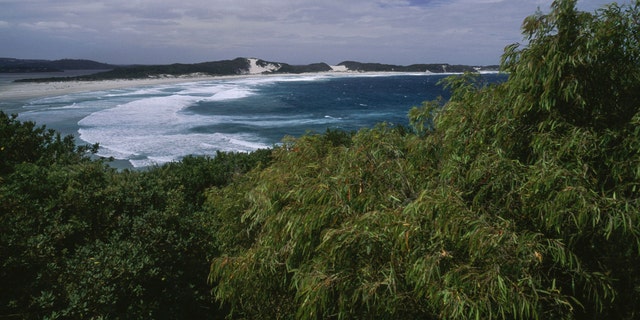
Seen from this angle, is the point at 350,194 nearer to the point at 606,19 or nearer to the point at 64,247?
the point at 606,19

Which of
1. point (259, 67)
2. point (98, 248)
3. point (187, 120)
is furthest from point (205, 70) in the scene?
point (98, 248)

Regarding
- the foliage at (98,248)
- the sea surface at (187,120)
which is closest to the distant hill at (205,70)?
the sea surface at (187,120)

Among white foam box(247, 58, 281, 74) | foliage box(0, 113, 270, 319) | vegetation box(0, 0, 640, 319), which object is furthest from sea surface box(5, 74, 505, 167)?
white foam box(247, 58, 281, 74)

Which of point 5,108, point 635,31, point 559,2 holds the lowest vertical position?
point 5,108

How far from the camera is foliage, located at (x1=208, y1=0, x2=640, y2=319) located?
3771mm

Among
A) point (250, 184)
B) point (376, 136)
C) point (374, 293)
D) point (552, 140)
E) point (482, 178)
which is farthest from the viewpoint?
point (250, 184)

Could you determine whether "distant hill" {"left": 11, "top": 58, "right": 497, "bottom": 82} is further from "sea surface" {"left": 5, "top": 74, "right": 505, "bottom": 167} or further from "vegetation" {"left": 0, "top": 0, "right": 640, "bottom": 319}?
"vegetation" {"left": 0, "top": 0, "right": 640, "bottom": 319}

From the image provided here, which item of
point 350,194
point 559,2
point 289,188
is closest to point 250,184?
point 289,188

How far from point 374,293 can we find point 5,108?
1847 inches

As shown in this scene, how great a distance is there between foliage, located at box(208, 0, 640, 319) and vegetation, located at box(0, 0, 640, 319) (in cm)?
2

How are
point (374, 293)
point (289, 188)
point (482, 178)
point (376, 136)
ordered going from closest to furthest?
point (374, 293) < point (482, 178) < point (289, 188) < point (376, 136)

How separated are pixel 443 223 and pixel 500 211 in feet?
2.76

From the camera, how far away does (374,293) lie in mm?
3957

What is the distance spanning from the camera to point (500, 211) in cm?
449
